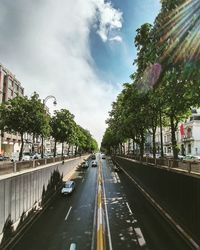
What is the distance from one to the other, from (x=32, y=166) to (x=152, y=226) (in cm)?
1249

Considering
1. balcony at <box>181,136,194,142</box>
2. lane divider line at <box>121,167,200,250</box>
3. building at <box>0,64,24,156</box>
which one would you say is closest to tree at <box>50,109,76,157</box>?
lane divider line at <box>121,167,200,250</box>

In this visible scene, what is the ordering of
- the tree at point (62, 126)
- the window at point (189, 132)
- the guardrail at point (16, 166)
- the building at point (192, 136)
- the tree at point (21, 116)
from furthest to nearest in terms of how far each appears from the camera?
the window at point (189, 132) < the building at point (192, 136) < the tree at point (62, 126) < the tree at point (21, 116) < the guardrail at point (16, 166)

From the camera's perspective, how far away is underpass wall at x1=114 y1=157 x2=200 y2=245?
15.7 m

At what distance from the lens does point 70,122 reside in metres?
55.5

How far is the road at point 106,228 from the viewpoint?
15.3 m

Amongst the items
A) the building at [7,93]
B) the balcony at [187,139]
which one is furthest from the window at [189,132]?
the building at [7,93]

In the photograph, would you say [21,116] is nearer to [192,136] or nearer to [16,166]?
[16,166]

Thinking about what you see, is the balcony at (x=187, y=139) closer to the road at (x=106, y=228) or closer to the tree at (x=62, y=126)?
the tree at (x=62, y=126)

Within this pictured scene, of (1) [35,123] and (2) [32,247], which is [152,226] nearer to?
(2) [32,247]

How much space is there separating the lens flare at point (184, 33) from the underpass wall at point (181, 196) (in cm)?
704

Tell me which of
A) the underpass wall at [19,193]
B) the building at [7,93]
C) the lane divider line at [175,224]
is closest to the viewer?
the lane divider line at [175,224]

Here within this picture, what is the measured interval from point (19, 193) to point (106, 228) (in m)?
6.17

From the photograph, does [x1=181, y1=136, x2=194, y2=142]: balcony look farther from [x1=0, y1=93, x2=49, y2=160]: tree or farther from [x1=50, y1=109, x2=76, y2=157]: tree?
[x1=0, y1=93, x2=49, y2=160]: tree

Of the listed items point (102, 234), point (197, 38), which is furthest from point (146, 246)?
point (197, 38)
